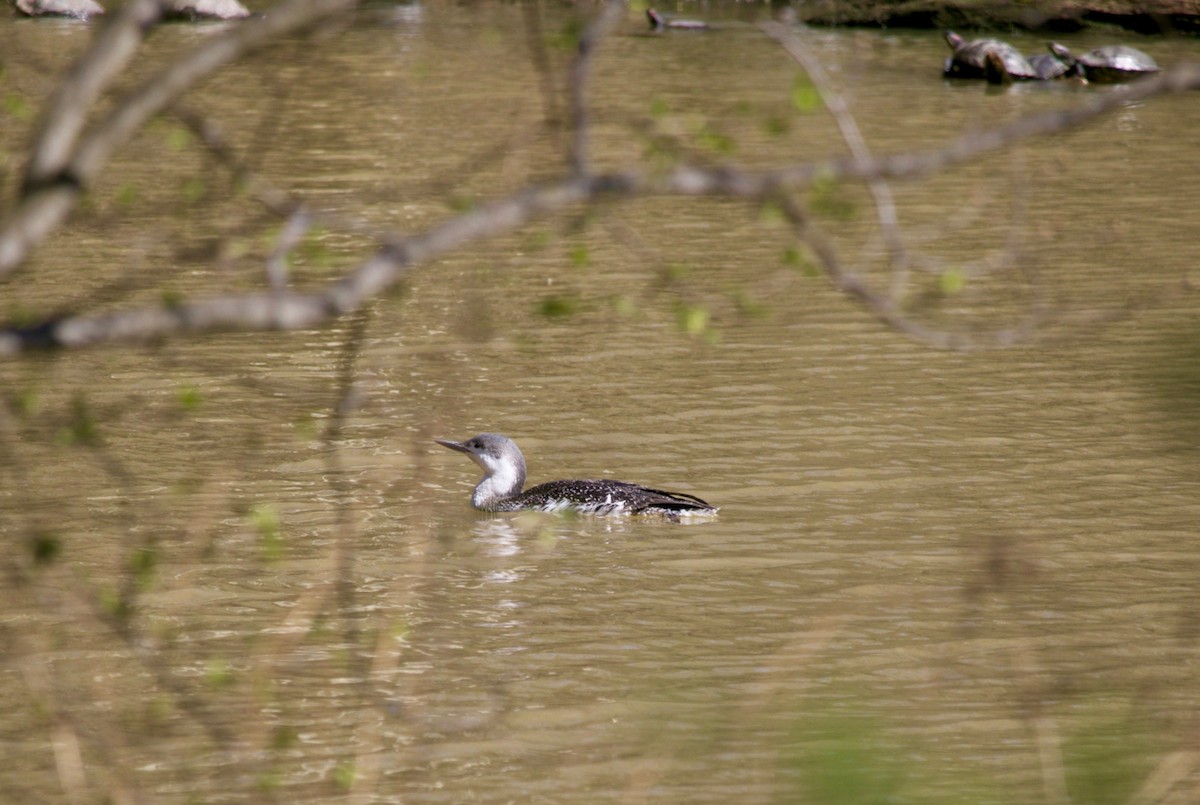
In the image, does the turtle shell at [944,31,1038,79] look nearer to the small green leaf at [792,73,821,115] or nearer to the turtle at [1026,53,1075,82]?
the turtle at [1026,53,1075,82]

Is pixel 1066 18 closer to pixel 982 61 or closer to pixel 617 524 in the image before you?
pixel 982 61

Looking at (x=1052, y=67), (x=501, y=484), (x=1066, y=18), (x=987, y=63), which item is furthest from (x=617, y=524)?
(x=1066, y=18)

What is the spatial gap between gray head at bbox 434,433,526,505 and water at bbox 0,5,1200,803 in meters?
0.31

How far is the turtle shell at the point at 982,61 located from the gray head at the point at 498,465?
63.9 feet

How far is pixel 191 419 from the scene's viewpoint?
12.5m

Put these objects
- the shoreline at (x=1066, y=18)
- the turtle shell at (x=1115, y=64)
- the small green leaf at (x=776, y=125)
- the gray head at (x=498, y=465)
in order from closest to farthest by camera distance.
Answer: the small green leaf at (x=776, y=125) < the gray head at (x=498, y=465) < the turtle shell at (x=1115, y=64) < the shoreline at (x=1066, y=18)

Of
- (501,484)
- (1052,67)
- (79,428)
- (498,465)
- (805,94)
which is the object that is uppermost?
(805,94)

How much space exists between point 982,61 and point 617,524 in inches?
792

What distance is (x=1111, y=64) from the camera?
92.2 ft

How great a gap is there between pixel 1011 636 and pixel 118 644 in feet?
14.1

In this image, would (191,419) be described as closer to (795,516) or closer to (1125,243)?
(795,516)

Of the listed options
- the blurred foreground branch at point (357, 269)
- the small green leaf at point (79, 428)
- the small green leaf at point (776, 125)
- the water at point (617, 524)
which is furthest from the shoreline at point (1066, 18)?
the blurred foreground branch at point (357, 269)

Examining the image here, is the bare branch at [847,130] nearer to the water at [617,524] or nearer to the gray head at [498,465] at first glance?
the water at [617,524]

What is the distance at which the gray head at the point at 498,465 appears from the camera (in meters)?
11.4
